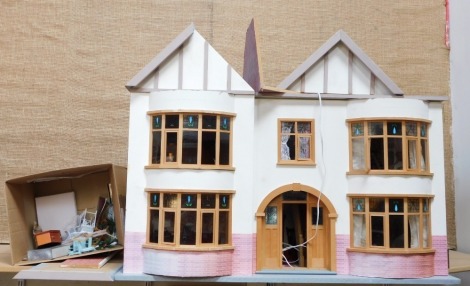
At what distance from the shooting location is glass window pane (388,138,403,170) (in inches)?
134

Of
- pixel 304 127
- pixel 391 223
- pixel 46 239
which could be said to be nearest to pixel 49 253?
pixel 46 239

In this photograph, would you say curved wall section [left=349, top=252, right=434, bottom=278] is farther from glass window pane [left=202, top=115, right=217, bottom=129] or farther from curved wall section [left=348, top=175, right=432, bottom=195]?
glass window pane [left=202, top=115, right=217, bottom=129]

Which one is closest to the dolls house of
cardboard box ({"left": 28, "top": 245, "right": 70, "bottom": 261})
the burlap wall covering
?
cardboard box ({"left": 28, "top": 245, "right": 70, "bottom": 261})

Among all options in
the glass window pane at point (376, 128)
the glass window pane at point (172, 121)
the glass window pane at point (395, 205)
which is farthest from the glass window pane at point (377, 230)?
the glass window pane at point (172, 121)

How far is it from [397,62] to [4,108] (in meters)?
4.15

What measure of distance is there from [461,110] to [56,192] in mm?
4125

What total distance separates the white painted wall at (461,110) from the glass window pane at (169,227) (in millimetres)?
3101

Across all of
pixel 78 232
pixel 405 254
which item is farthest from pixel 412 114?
pixel 78 232

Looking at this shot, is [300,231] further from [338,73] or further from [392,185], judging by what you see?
[338,73]

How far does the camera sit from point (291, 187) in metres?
3.49

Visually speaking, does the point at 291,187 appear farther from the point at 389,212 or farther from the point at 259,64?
the point at 259,64

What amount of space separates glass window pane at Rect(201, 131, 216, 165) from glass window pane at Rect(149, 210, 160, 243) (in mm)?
515

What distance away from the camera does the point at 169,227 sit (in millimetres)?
3271

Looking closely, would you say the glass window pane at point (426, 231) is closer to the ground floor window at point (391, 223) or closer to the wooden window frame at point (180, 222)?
the ground floor window at point (391, 223)
